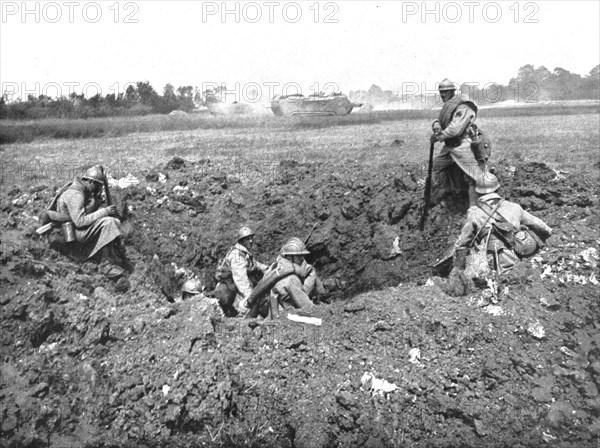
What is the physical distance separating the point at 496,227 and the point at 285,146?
9.75 meters

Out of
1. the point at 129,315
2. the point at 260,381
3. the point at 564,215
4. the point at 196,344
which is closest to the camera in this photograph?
the point at 260,381

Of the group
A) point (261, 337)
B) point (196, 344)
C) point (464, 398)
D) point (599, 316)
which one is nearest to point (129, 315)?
point (196, 344)

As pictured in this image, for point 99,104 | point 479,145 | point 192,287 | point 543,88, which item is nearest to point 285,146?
point 99,104

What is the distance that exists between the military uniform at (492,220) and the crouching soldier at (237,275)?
3.46 metres

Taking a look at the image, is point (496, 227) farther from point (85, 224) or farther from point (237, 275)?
point (85, 224)

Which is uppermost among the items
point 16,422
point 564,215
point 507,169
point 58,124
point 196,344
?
point 58,124

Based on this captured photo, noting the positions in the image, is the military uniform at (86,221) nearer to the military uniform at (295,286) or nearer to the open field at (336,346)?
the open field at (336,346)

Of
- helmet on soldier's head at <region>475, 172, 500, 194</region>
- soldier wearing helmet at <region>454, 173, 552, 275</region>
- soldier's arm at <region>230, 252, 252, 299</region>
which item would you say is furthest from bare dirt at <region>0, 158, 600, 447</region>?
soldier's arm at <region>230, 252, 252, 299</region>

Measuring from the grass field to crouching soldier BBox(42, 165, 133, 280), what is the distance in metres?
4.10

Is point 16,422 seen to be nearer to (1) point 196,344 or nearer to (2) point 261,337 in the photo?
(1) point 196,344

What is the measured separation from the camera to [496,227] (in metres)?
7.95

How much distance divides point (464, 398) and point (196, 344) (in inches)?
125

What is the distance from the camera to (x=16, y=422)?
603 centimetres

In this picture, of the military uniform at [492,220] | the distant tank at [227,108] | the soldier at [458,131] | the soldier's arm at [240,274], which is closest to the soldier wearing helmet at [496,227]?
the military uniform at [492,220]
